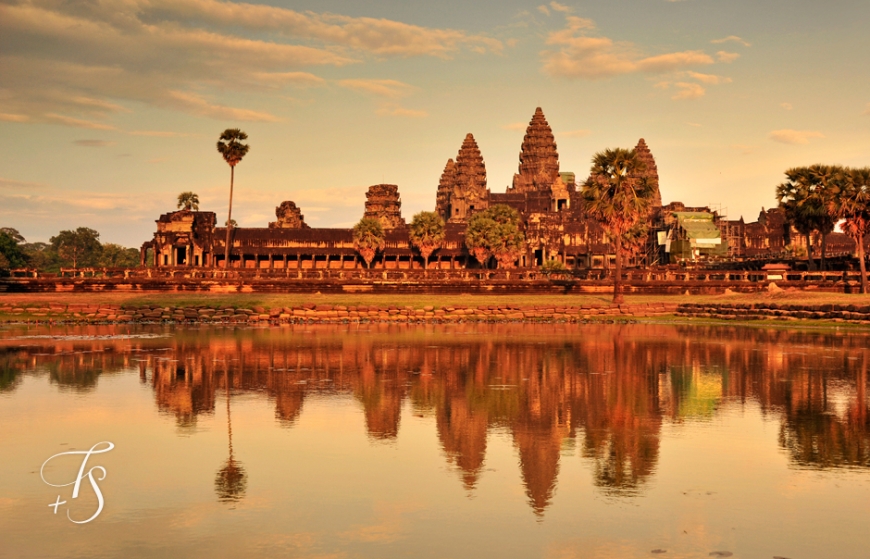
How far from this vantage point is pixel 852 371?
2411 cm

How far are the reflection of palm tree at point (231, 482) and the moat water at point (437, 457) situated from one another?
0.05 metres

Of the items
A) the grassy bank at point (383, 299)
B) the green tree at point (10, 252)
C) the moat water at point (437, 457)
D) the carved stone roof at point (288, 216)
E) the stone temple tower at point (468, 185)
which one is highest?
the stone temple tower at point (468, 185)

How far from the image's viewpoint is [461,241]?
12775cm

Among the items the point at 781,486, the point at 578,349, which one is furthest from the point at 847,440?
the point at 578,349

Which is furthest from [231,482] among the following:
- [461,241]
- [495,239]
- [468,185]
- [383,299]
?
[468,185]

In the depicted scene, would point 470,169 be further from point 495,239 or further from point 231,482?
point 231,482

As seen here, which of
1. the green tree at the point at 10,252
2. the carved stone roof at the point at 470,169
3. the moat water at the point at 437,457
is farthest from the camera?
the carved stone roof at the point at 470,169

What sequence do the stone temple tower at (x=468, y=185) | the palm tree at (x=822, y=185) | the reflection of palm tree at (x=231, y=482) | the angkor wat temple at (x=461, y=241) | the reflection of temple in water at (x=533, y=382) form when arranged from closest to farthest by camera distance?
1. the reflection of palm tree at (x=231, y=482)
2. the reflection of temple in water at (x=533, y=382)
3. the palm tree at (x=822, y=185)
4. the angkor wat temple at (x=461, y=241)
5. the stone temple tower at (x=468, y=185)

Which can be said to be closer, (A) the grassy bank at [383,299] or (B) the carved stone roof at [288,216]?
(A) the grassy bank at [383,299]

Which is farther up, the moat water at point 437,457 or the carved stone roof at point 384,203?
the carved stone roof at point 384,203

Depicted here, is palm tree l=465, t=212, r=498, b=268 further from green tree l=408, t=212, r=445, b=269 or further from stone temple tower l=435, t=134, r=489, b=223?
stone temple tower l=435, t=134, r=489, b=223

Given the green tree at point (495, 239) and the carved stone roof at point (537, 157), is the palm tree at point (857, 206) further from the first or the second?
the carved stone roof at point (537, 157)

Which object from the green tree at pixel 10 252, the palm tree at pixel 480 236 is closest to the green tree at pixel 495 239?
the palm tree at pixel 480 236

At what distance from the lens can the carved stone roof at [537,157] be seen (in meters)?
184
